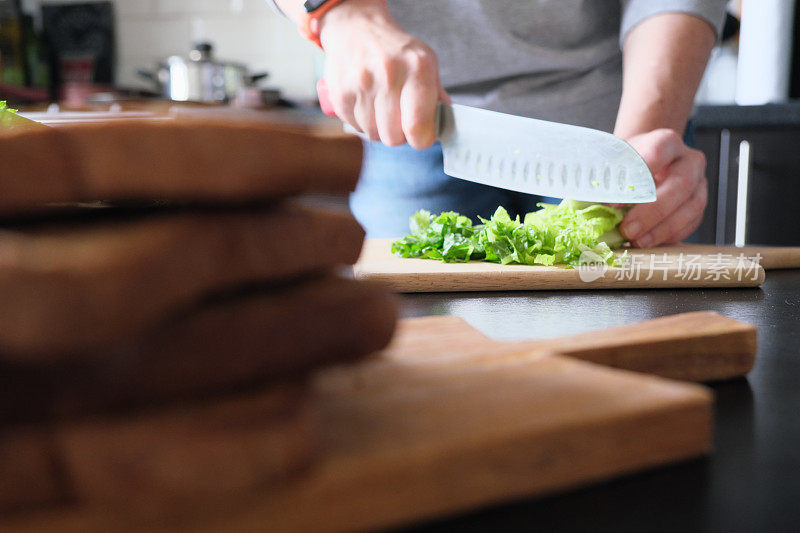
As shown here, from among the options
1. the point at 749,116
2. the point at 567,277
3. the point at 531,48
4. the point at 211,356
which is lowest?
the point at 567,277

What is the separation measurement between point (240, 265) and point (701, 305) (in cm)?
85

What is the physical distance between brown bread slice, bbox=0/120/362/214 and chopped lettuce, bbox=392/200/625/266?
101cm

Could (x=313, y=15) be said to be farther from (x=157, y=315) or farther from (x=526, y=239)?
(x=157, y=315)

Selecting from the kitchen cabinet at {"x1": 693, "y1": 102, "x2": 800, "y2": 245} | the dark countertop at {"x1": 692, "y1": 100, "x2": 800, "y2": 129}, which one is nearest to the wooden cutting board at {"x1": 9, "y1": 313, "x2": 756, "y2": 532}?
the dark countertop at {"x1": 692, "y1": 100, "x2": 800, "y2": 129}

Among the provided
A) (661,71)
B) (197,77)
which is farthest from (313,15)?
(197,77)

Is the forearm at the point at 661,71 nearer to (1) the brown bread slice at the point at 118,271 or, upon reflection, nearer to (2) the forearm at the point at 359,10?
(2) the forearm at the point at 359,10

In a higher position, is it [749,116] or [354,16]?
[354,16]

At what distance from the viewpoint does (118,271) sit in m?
0.33

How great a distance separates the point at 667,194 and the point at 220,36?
3299mm

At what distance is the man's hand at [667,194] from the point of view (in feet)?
5.32

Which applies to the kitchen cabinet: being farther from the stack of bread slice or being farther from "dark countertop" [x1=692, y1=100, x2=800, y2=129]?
the stack of bread slice

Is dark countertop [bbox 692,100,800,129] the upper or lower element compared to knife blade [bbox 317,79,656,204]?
upper

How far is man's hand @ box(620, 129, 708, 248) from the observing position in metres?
1.62

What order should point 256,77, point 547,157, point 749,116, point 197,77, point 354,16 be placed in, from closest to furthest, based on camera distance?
point 547,157 → point 354,16 → point 749,116 → point 197,77 → point 256,77
